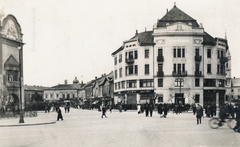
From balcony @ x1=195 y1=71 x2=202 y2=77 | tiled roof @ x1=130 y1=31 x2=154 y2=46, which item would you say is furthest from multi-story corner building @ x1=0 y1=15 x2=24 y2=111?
balcony @ x1=195 y1=71 x2=202 y2=77

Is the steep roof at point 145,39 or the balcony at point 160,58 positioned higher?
the steep roof at point 145,39

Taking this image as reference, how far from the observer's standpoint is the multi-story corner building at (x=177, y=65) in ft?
205

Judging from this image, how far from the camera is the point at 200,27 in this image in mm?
63625

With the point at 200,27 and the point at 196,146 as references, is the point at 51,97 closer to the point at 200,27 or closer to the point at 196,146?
the point at 200,27

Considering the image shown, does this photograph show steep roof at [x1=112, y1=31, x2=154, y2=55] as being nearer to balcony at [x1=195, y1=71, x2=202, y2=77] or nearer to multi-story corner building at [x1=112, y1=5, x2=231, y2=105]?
multi-story corner building at [x1=112, y1=5, x2=231, y2=105]

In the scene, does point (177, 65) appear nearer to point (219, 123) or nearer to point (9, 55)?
point (9, 55)

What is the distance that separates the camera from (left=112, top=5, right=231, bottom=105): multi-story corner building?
6241 centimetres

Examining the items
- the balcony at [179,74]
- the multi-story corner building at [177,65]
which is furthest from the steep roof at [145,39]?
the balcony at [179,74]

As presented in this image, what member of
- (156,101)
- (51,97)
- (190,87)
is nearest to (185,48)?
(190,87)

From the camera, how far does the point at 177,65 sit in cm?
6291

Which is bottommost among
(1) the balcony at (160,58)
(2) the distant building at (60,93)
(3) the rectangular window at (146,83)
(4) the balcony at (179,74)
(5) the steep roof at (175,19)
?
(2) the distant building at (60,93)

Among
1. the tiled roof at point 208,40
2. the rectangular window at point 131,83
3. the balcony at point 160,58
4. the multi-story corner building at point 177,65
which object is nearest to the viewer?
the multi-story corner building at point 177,65

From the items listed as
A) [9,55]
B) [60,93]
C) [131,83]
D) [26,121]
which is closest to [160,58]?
[131,83]

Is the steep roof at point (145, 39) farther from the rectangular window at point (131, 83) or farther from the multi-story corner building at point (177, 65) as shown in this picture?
the rectangular window at point (131, 83)
